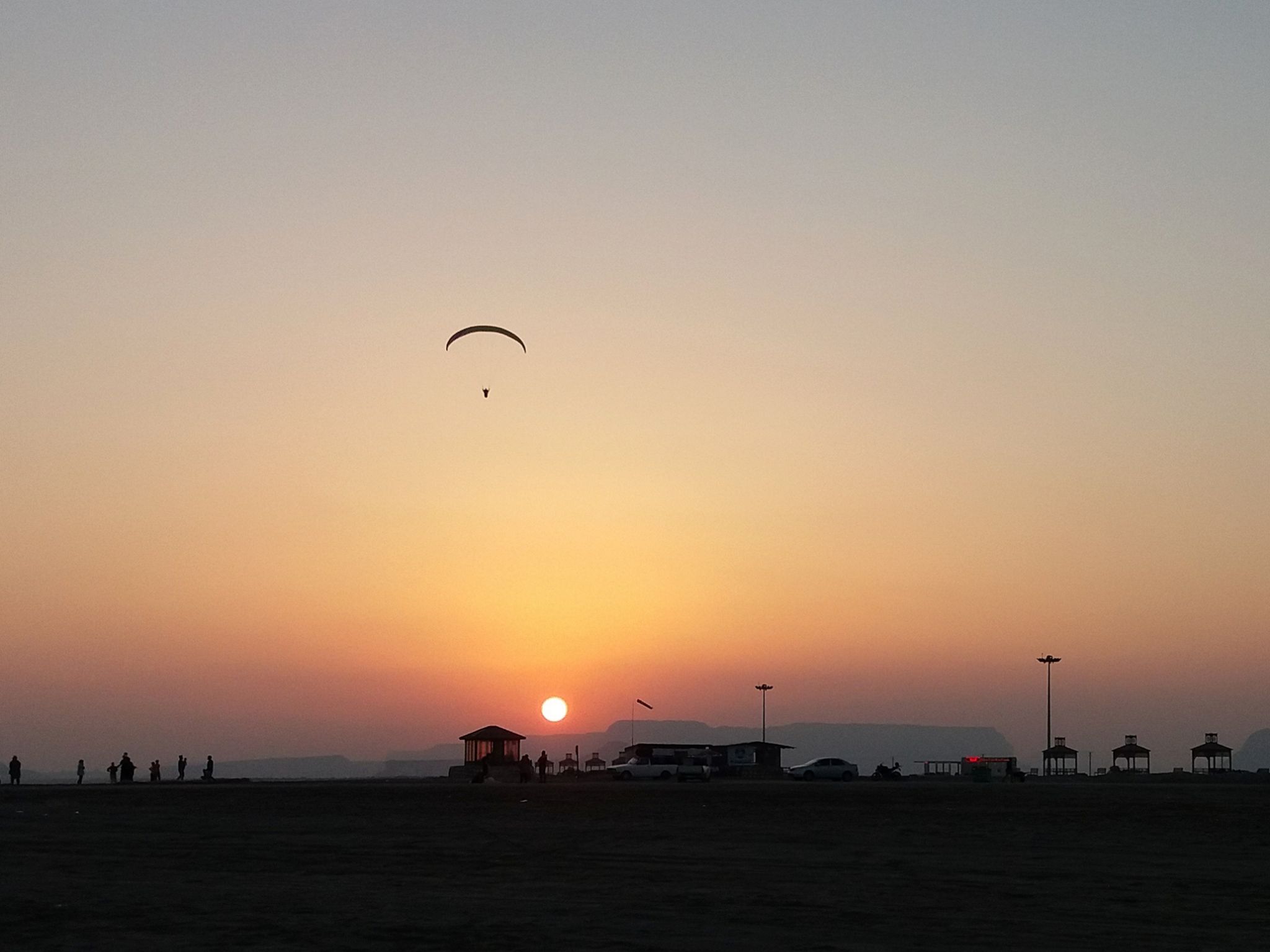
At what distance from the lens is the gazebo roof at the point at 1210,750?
373 ft

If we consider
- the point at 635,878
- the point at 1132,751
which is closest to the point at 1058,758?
the point at 1132,751

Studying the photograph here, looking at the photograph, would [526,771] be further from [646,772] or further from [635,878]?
[635,878]

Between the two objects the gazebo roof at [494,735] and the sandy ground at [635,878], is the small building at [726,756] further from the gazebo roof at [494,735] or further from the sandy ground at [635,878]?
the sandy ground at [635,878]

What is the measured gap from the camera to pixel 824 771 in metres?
94.4

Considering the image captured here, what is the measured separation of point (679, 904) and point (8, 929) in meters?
8.23

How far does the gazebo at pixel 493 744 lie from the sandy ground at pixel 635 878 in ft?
182

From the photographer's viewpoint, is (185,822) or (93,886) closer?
(93,886)

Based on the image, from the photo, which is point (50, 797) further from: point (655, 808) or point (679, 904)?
point (679, 904)

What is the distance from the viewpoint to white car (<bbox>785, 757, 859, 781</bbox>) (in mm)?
94125

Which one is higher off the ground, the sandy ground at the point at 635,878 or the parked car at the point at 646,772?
the sandy ground at the point at 635,878

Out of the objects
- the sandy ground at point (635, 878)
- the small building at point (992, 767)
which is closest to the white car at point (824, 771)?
the small building at point (992, 767)

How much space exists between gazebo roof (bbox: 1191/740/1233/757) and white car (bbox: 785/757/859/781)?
34030 mm

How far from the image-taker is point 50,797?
5534 cm

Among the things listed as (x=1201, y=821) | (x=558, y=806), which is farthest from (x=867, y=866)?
(x=558, y=806)
